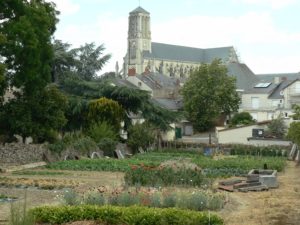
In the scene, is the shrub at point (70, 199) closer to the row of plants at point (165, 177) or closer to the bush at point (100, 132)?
the row of plants at point (165, 177)

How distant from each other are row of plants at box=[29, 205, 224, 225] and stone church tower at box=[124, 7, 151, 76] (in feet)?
434

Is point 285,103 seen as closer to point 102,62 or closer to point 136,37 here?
point 102,62

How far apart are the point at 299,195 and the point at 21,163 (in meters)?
21.7

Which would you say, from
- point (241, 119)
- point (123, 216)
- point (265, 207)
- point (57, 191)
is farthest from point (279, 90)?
point (123, 216)

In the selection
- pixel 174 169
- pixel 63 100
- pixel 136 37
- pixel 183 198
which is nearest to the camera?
pixel 183 198

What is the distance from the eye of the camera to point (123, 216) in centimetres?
1645

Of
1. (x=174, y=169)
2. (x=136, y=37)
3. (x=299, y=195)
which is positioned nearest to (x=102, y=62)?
(x=174, y=169)

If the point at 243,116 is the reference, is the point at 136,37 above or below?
above

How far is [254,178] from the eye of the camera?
28.4 meters

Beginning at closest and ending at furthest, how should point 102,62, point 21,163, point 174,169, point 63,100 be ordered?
1. point 174,169
2. point 21,163
3. point 63,100
4. point 102,62

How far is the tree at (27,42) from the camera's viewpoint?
1408 inches

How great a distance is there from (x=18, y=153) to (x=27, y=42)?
831 centimetres

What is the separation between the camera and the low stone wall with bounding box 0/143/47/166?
4047 centimetres

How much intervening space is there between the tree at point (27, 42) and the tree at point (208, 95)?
3816cm
